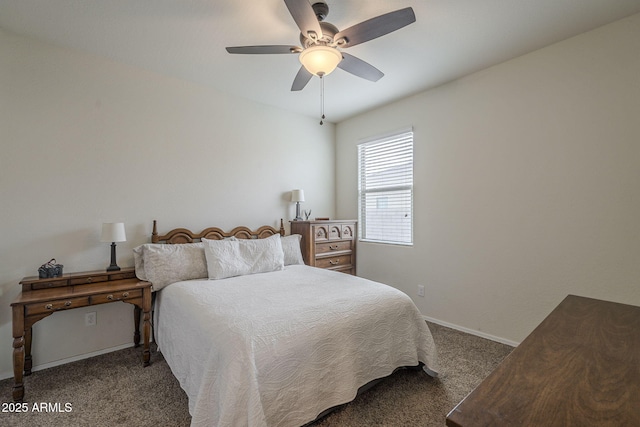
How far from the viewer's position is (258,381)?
1375 mm

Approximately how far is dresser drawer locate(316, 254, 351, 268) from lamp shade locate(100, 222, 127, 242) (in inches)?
82.2

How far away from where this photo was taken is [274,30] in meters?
2.18

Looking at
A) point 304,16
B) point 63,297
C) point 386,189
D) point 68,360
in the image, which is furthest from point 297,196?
point 68,360

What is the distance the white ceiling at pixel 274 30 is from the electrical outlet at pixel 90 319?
7.61 ft

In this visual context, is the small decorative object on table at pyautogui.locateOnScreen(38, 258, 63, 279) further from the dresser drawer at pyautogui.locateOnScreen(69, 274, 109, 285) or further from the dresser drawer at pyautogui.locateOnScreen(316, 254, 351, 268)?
the dresser drawer at pyautogui.locateOnScreen(316, 254, 351, 268)

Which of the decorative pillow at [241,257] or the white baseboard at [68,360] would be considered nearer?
the white baseboard at [68,360]

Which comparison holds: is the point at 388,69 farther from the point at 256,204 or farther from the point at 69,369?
the point at 69,369

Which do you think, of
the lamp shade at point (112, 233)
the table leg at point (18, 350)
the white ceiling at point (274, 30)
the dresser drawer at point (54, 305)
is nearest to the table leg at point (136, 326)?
the dresser drawer at point (54, 305)

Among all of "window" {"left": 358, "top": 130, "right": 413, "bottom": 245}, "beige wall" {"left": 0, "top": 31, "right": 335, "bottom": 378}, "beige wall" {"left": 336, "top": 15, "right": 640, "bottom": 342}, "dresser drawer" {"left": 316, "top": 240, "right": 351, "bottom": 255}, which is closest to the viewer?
"beige wall" {"left": 336, "top": 15, "right": 640, "bottom": 342}

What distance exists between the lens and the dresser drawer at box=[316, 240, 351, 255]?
3631 mm

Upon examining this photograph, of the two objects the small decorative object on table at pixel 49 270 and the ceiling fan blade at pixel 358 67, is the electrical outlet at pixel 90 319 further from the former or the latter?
the ceiling fan blade at pixel 358 67

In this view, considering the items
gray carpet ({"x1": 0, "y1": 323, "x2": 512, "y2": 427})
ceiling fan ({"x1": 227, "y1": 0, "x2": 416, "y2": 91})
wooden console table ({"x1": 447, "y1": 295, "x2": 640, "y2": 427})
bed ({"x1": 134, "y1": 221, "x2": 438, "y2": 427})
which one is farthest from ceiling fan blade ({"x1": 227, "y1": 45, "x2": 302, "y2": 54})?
gray carpet ({"x1": 0, "y1": 323, "x2": 512, "y2": 427})

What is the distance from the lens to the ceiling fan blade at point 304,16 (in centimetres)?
Answer: 149

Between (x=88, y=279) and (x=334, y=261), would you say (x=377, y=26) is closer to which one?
(x=334, y=261)
